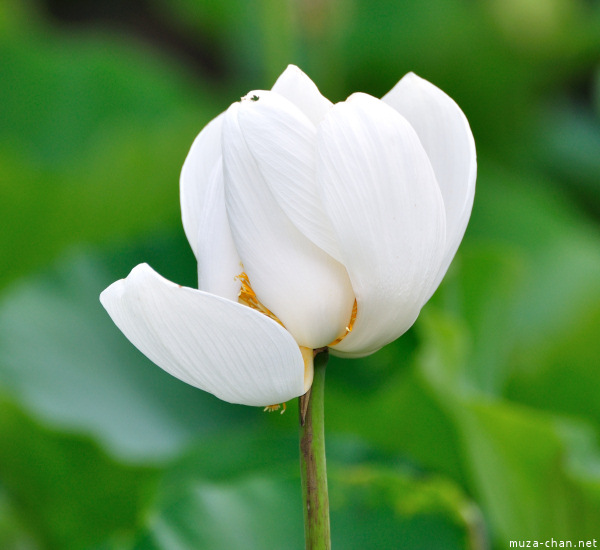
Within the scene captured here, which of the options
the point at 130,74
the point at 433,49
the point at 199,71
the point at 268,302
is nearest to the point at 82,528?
the point at 268,302

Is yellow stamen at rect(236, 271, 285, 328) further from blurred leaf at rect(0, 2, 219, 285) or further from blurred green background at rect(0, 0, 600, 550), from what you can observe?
blurred leaf at rect(0, 2, 219, 285)

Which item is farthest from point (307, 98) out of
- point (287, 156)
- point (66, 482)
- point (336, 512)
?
point (66, 482)

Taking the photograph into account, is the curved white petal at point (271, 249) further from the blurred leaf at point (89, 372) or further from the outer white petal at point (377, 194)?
the blurred leaf at point (89, 372)

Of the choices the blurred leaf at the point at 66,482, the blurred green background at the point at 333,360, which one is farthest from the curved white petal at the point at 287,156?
the blurred leaf at the point at 66,482

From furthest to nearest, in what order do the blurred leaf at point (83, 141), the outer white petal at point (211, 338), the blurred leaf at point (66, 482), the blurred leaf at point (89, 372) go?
the blurred leaf at point (83, 141) < the blurred leaf at point (89, 372) < the blurred leaf at point (66, 482) < the outer white petal at point (211, 338)

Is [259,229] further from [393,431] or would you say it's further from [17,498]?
[17,498]
